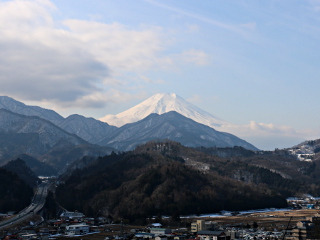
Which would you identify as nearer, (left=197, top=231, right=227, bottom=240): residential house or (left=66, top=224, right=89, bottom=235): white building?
(left=197, top=231, right=227, bottom=240): residential house

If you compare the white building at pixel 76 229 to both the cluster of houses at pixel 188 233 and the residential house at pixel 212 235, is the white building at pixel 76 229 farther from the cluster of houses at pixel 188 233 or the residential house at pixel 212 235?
the residential house at pixel 212 235

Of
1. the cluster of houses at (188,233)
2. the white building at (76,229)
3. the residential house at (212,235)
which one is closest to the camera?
the cluster of houses at (188,233)

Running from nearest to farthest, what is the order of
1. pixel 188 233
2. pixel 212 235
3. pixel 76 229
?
pixel 212 235
pixel 188 233
pixel 76 229

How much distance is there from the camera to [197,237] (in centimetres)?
13825

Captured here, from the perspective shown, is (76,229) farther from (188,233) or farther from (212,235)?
(212,235)

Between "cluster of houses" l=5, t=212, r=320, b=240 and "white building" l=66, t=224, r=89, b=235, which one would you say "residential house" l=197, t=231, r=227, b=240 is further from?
"white building" l=66, t=224, r=89, b=235

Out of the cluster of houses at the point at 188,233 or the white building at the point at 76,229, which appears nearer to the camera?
the cluster of houses at the point at 188,233

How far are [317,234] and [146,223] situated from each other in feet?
275

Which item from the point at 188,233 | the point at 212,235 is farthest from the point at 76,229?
the point at 212,235

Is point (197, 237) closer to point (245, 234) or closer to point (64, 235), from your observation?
point (245, 234)

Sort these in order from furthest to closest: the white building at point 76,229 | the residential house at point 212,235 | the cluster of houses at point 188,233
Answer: the white building at point 76,229 < the residential house at point 212,235 < the cluster of houses at point 188,233

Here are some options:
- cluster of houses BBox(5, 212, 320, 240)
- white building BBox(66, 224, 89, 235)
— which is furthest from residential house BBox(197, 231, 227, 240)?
white building BBox(66, 224, 89, 235)

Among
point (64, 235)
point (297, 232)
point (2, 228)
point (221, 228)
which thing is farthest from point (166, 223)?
point (297, 232)

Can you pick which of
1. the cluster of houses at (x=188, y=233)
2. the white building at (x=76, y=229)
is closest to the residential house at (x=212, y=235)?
the cluster of houses at (x=188, y=233)
